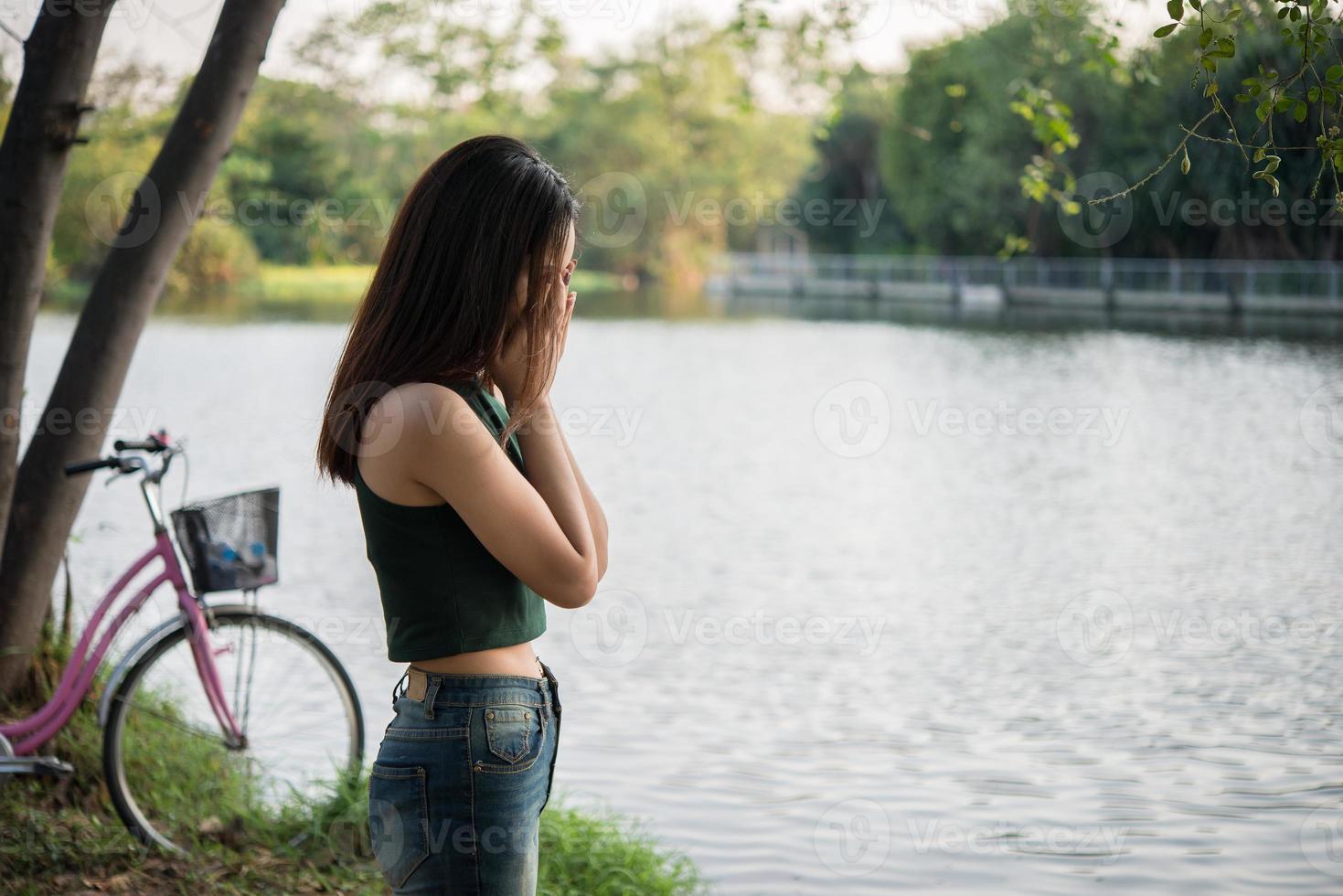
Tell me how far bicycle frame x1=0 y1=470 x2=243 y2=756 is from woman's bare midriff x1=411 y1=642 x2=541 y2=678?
2.19 metres

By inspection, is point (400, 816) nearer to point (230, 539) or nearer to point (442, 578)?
point (442, 578)

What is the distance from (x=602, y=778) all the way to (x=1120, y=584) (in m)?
4.09

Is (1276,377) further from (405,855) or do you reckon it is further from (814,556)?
(405,855)

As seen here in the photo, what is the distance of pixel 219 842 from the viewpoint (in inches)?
157

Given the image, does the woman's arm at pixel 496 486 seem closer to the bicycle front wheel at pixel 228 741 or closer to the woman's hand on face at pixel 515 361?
the woman's hand on face at pixel 515 361

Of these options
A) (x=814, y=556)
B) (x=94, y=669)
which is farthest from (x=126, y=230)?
(x=814, y=556)

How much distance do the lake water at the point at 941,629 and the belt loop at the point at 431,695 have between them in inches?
36.3

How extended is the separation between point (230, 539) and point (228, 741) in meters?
0.59

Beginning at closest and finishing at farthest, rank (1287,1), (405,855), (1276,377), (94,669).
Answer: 1. (405,855)
2. (1287,1)
3. (94,669)
4. (1276,377)

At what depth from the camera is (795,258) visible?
5647 centimetres

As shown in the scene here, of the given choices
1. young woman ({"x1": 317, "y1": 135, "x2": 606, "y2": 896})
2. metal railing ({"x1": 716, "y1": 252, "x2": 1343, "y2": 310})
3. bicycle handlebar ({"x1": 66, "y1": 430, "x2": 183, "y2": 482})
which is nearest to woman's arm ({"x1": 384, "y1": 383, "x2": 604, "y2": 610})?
young woman ({"x1": 317, "y1": 135, "x2": 606, "y2": 896})

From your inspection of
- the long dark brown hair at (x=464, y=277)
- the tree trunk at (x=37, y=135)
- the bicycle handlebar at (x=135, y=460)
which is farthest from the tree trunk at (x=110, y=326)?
the long dark brown hair at (x=464, y=277)

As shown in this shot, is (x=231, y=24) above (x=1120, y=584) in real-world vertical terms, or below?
above

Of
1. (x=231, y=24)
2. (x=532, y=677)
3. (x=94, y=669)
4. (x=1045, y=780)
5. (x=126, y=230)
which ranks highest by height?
(x=231, y=24)
